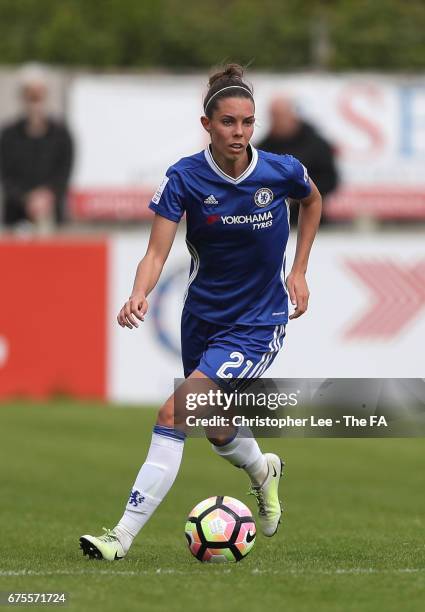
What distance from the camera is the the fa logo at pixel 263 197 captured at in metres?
7.55

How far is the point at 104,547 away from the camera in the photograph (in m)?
7.23

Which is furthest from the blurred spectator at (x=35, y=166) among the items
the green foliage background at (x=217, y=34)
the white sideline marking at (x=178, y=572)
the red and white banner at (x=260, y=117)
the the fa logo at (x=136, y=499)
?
the white sideline marking at (x=178, y=572)

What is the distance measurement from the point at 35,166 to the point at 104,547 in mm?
14094

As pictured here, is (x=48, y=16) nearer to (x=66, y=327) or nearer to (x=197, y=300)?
(x=66, y=327)

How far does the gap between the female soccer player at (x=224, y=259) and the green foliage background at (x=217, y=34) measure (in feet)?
64.3

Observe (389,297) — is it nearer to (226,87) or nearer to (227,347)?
(227,347)

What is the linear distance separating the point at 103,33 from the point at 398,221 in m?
15.7

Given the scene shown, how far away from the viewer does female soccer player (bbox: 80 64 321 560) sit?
7324mm

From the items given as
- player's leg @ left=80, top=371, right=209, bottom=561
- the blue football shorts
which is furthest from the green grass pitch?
the blue football shorts

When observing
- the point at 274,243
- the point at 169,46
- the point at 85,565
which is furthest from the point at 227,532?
the point at 169,46

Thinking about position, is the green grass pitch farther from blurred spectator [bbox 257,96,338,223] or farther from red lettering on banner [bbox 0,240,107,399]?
blurred spectator [bbox 257,96,338,223]

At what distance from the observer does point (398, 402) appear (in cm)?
735

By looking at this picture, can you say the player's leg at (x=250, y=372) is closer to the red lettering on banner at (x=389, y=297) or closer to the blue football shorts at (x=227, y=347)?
the blue football shorts at (x=227, y=347)

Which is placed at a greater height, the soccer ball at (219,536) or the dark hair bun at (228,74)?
the dark hair bun at (228,74)
